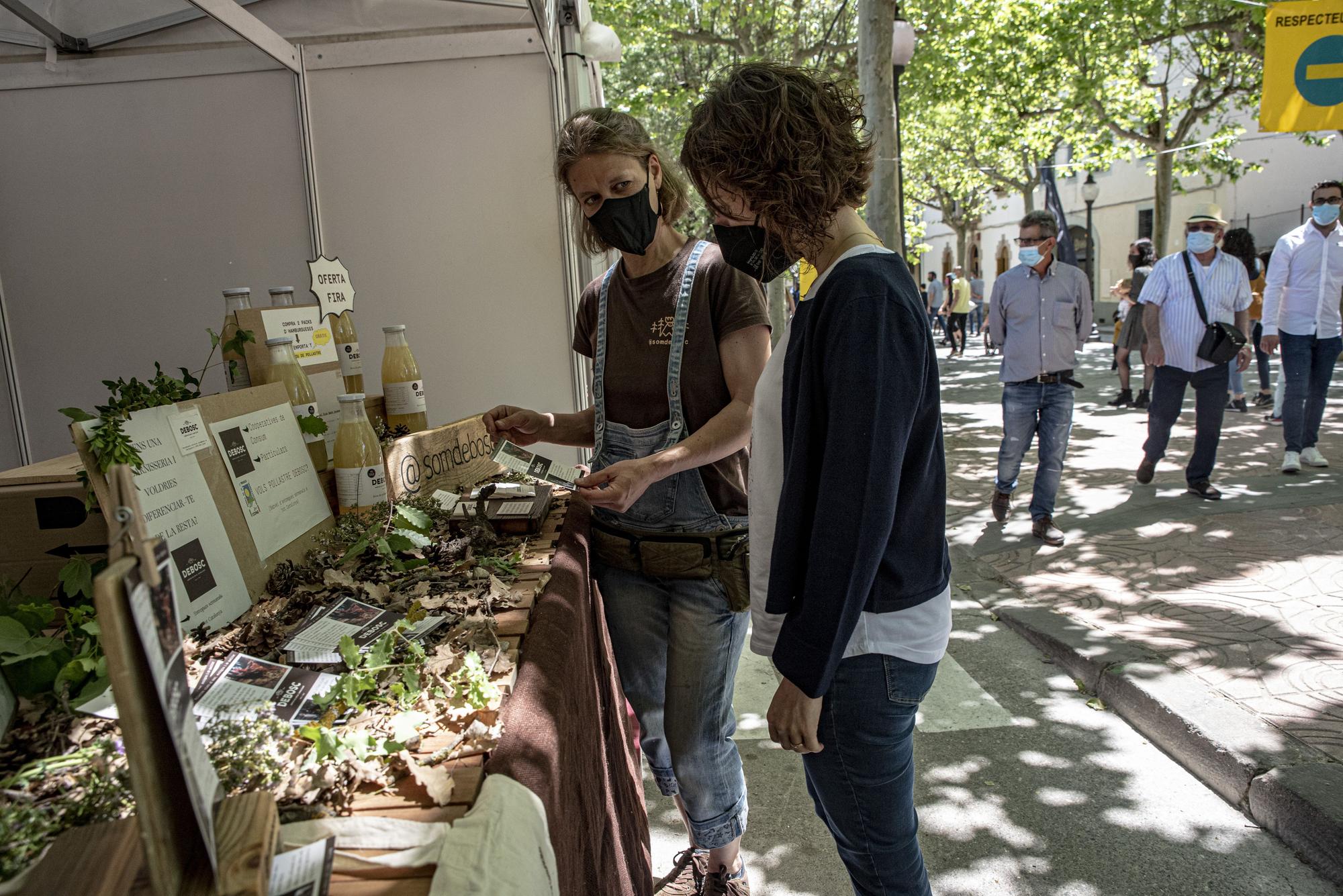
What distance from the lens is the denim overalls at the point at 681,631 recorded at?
216 centimetres

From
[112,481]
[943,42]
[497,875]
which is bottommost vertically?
[497,875]

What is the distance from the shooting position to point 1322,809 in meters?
2.64

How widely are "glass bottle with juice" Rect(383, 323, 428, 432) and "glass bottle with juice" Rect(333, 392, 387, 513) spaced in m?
0.41

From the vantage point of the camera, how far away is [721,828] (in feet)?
7.32

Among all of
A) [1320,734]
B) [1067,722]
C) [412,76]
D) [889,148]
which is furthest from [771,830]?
[889,148]

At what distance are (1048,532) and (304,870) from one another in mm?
5620

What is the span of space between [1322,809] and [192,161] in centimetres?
488

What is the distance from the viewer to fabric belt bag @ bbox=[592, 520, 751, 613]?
2129 millimetres

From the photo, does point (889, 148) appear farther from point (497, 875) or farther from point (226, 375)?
point (497, 875)

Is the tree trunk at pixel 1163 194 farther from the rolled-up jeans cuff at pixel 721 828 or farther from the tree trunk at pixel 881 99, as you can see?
the rolled-up jeans cuff at pixel 721 828

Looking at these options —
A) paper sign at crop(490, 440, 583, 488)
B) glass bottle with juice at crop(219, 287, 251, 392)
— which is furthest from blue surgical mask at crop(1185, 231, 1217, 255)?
glass bottle with juice at crop(219, 287, 251, 392)

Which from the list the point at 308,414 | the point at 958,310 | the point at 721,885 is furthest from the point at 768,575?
the point at 958,310

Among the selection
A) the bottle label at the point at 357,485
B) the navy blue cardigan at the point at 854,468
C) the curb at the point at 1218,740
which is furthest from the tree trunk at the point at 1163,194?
the bottle label at the point at 357,485

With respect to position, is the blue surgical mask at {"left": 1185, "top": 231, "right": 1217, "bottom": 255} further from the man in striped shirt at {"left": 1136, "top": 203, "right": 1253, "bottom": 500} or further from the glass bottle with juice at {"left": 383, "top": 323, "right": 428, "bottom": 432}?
the glass bottle with juice at {"left": 383, "top": 323, "right": 428, "bottom": 432}
